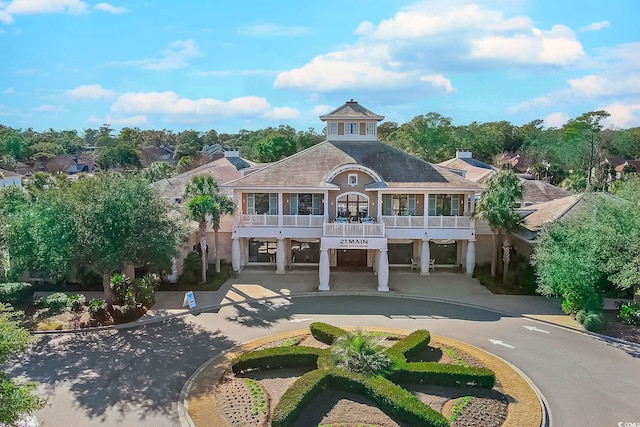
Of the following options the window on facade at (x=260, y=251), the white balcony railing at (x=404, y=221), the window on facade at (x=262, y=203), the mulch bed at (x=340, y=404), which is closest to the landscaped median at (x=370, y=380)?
the mulch bed at (x=340, y=404)

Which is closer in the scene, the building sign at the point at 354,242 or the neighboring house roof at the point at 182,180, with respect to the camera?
the building sign at the point at 354,242

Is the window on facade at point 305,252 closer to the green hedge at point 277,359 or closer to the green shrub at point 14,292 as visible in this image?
the green hedge at point 277,359

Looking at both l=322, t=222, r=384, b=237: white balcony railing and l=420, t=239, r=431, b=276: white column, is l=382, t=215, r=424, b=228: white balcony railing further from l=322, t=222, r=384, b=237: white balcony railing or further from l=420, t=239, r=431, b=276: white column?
l=322, t=222, r=384, b=237: white balcony railing

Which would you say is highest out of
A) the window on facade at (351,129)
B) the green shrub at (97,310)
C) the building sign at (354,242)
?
the window on facade at (351,129)

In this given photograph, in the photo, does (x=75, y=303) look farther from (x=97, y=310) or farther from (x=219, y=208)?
(x=219, y=208)

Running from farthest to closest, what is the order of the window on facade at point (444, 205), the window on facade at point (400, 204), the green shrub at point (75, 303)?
the window on facade at point (400, 204)
the window on facade at point (444, 205)
the green shrub at point (75, 303)

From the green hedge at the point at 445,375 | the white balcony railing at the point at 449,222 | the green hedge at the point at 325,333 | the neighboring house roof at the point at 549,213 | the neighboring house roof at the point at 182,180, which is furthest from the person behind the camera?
the neighboring house roof at the point at 182,180

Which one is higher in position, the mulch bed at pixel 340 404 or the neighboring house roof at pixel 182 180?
the neighboring house roof at pixel 182 180
